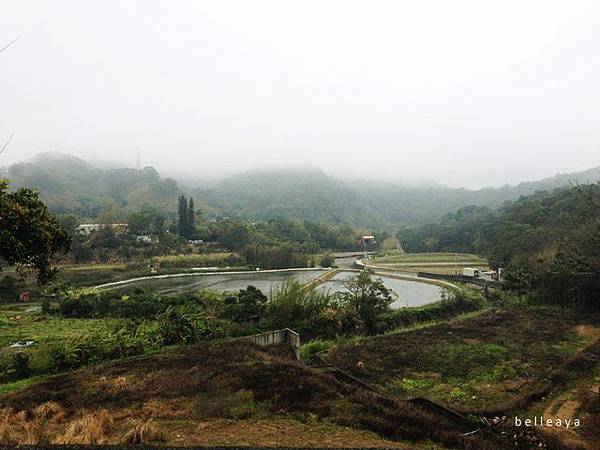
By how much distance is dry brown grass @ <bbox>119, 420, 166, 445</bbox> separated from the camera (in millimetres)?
6988

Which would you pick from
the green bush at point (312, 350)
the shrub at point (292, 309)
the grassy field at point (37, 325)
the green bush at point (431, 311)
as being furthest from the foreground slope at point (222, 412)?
the green bush at point (431, 311)

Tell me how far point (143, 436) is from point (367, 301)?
16289mm

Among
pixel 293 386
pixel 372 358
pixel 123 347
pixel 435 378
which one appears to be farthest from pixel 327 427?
pixel 123 347

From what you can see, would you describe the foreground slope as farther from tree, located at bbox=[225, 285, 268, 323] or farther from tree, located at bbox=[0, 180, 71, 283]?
tree, located at bbox=[225, 285, 268, 323]

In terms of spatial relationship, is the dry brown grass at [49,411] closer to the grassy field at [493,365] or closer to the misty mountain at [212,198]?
the grassy field at [493,365]

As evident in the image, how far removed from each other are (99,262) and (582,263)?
54.3m

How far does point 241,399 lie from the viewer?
9242 millimetres

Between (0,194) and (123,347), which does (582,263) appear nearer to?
(123,347)

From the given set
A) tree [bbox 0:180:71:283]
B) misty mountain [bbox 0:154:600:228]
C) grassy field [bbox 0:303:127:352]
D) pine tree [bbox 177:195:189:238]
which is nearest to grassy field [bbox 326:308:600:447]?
tree [bbox 0:180:71:283]

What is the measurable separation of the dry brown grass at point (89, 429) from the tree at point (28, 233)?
4.18 m

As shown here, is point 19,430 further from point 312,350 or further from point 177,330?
point 312,350

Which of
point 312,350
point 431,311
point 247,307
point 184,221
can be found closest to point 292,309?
point 247,307

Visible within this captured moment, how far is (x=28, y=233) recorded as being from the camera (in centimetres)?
1016

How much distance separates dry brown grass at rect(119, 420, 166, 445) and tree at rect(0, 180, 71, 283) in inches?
213
